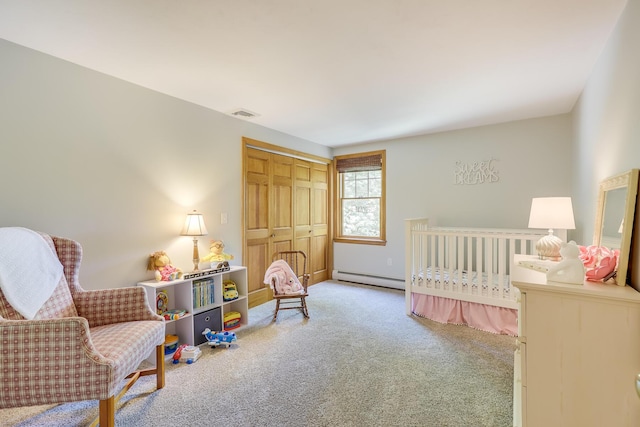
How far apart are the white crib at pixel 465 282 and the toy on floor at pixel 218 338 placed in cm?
194

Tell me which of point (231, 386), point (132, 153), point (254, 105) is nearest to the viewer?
point (231, 386)

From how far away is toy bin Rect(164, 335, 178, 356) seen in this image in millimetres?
2531

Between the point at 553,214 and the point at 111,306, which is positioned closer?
the point at 111,306

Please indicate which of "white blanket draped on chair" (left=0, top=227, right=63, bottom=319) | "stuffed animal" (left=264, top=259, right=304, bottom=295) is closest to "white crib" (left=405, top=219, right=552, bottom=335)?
"stuffed animal" (left=264, top=259, right=304, bottom=295)

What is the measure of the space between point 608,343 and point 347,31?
199 centimetres

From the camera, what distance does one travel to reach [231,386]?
203 cm

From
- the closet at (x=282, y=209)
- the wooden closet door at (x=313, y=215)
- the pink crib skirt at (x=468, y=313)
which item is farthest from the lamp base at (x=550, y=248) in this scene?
the wooden closet door at (x=313, y=215)

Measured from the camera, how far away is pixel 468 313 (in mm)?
3080

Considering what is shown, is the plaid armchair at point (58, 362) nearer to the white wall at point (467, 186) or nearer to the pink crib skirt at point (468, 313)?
the pink crib skirt at point (468, 313)

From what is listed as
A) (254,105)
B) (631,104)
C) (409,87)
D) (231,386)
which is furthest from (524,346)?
(254,105)

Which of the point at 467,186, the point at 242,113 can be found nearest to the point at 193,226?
the point at 242,113

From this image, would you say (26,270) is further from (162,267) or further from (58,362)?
(162,267)

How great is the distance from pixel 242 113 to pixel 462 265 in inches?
114

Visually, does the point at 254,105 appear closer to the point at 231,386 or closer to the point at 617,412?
the point at 231,386
